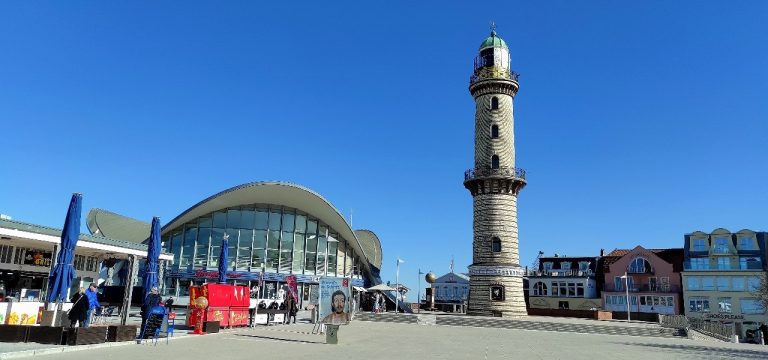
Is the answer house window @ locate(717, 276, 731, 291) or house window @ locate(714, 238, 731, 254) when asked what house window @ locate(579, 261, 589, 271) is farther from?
house window @ locate(717, 276, 731, 291)

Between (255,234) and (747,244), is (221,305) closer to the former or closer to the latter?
(255,234)

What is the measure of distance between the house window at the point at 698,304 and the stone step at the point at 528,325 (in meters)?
26.8

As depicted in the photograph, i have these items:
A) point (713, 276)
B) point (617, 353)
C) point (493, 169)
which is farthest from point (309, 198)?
point (713, 276)

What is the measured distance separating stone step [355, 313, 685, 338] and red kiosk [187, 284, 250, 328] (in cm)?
1572

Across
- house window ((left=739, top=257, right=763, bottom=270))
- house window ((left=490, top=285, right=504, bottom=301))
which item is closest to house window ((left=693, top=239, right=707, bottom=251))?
house window ((left=739, top=257, right=763, bottom=270))

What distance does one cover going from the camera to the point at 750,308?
5572cm

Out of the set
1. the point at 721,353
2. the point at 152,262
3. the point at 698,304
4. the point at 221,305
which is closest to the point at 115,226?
the point at 152,262

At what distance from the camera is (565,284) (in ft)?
226

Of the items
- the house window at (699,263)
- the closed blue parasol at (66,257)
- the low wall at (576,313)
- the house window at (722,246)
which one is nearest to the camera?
the closed blue parasol at (66,257)

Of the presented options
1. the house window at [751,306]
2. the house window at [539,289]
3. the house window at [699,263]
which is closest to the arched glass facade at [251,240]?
the house window at [539,289]

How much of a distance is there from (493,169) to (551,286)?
113 ft

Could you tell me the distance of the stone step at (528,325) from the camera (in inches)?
1259

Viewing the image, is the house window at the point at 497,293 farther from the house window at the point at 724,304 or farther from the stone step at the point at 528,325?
the house window at the point at 724,304

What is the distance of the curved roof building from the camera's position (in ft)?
152
